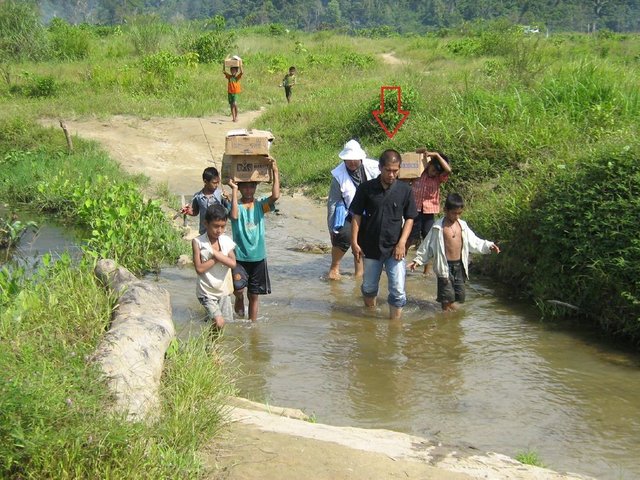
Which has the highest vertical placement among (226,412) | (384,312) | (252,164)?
(252,164)

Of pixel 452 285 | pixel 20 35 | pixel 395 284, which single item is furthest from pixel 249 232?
pixel 20 35

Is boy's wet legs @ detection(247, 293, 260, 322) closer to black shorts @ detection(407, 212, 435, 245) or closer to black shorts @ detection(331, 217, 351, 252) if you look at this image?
black shorts @ detection(331, 217, 351, 252)

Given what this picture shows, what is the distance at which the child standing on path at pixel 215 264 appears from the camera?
20.5 feet

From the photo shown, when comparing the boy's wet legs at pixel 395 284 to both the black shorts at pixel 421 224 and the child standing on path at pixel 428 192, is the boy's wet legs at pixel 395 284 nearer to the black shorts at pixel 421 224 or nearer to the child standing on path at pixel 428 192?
the child standing on path at pixel 428 192

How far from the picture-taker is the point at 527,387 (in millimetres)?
6129

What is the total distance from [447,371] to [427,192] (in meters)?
2.91

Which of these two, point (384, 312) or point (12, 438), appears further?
point (384, 312)

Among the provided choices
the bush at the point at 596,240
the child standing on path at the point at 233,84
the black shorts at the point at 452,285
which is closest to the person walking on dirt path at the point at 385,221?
the black shorts at the point at 452,285

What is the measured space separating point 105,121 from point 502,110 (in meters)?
9.81

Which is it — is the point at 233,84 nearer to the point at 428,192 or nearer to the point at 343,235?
the point at 428,192

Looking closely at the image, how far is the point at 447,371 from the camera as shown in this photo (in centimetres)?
648

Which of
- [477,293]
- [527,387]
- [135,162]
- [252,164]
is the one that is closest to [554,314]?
[477,293]

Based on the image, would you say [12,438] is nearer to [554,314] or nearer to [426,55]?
[554,314]

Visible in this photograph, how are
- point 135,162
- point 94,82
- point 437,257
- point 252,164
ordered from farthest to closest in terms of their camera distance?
1. point 94,82
2. point 135,162
3. point 437,257
4. point 252,164
